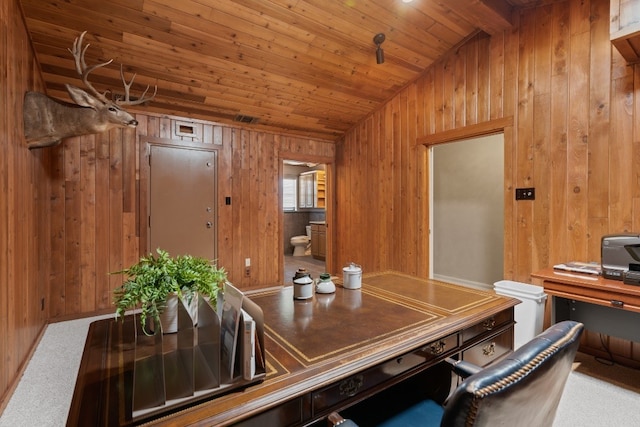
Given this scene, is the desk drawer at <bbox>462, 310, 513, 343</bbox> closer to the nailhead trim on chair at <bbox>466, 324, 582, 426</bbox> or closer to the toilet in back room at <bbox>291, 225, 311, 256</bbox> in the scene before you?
the nailhead trim on chair at <bbox>466, 324, 582, 426</bbox>

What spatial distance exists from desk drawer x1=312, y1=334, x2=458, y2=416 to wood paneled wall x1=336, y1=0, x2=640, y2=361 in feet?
7.71

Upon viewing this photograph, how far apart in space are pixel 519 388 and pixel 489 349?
104 centimetres

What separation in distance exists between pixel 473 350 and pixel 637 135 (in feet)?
8.00

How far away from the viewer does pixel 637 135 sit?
249cm

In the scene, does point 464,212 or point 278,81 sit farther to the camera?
point 464,212

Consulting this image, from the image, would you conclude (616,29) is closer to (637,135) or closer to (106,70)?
(637,135)

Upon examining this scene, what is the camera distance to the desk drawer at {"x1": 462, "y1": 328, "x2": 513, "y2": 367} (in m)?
1.49

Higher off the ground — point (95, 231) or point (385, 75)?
point (385, 75)

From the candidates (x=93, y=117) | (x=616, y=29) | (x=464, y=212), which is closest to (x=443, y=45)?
(x=616, y=29)

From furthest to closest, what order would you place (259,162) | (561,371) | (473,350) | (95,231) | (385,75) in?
(259,162) → (385,75) → (95,231) → (473,350) → (561,371)

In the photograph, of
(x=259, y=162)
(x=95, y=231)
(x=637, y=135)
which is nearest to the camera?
(x=637, y=135)

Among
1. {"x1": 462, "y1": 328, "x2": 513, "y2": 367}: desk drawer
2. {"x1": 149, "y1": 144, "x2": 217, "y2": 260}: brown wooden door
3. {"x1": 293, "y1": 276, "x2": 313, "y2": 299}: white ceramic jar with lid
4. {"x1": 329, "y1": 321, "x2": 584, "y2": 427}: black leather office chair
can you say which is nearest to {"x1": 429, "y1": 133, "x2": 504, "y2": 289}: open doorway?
{"x1": 462, "y1": 328, "x2": 513, "y2": 367}: desk drawer

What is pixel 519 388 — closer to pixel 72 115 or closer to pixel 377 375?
pixel 377 375

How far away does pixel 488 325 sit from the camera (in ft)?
5.00
